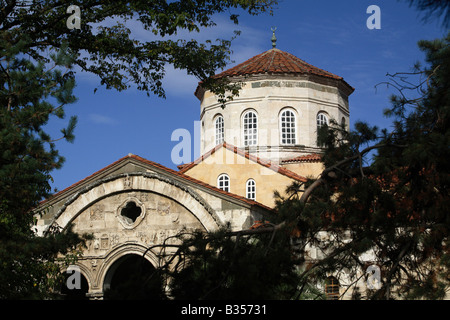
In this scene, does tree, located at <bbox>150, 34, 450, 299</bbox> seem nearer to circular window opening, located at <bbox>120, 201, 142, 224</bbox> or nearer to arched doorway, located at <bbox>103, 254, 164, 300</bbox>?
arched doorway, located at <bbox>103, 254, 164, 300</bbox>

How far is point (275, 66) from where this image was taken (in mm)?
23422

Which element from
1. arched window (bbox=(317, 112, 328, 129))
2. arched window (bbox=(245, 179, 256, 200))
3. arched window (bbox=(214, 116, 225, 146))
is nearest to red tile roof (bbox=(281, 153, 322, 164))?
arched window (bbox=(317, 112, 328, 129))

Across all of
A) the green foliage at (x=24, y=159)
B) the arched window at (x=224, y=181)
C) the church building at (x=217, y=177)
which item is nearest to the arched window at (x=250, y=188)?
the church building at (x=217, y=177)

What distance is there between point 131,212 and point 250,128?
7710mm

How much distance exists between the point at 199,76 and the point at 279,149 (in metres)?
9.97

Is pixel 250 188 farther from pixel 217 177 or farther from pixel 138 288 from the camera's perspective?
pixel 138 288

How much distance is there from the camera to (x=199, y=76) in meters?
12.9

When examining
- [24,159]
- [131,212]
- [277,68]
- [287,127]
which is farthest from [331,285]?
[277,68]

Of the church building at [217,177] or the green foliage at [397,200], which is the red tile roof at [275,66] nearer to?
the church building at [217,177]

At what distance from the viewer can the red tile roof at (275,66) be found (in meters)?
22.9

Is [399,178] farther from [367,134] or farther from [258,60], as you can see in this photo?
[258,60]

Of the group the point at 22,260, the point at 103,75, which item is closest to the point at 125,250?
the point at 103,75

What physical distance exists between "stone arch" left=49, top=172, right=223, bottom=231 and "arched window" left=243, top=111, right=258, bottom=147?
7.63 meters

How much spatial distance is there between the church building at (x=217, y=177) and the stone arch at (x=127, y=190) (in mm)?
26
